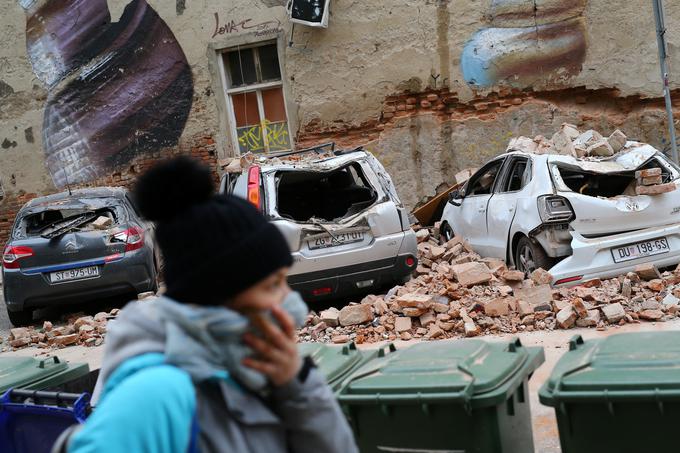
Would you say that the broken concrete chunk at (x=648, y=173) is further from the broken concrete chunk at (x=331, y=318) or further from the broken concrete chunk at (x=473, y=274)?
the broken concrete chunk at (x=331, y=318)

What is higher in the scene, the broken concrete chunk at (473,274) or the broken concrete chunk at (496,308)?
the broken concrete chunk at (473,274)

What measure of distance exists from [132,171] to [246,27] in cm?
354

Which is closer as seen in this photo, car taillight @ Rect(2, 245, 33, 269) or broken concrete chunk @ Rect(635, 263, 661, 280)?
broken concrete chunk @ Rect(635, 263, 661, 280)

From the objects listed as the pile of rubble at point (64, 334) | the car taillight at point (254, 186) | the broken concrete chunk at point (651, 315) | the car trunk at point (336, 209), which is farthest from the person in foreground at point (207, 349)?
the pile of rubble at point (64, 334)

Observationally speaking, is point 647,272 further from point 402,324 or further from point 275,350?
point 275,350

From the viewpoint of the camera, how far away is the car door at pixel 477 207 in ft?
30.8

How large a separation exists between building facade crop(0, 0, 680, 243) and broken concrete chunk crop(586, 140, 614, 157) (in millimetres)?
4745

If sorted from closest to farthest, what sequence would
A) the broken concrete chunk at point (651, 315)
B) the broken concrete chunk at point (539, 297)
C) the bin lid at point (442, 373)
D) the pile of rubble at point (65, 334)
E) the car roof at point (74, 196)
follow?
the bin lid at point (442, 373) < the broken concrete chunk at point (651, 315) < the broken concrete chunk at point (539, 297) < the pile of rubble at point (65, 334) < the car roof at point (74, 196)

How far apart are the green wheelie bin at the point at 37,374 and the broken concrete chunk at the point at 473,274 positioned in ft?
15.7

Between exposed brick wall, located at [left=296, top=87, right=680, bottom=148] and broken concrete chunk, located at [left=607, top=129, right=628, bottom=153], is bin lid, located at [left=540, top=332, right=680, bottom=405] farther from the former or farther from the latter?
exposed brick wall, located at [left=296, top=87, right=680, bottom=148]

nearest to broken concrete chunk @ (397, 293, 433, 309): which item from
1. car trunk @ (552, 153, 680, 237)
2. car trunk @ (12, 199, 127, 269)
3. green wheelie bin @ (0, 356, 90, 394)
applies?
car trunk @ (552, 153, 680, 237)

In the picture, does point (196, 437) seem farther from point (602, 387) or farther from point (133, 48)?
point (133, 48)

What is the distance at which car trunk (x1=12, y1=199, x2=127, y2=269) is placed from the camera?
955cm

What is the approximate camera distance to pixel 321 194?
10.2 metres
